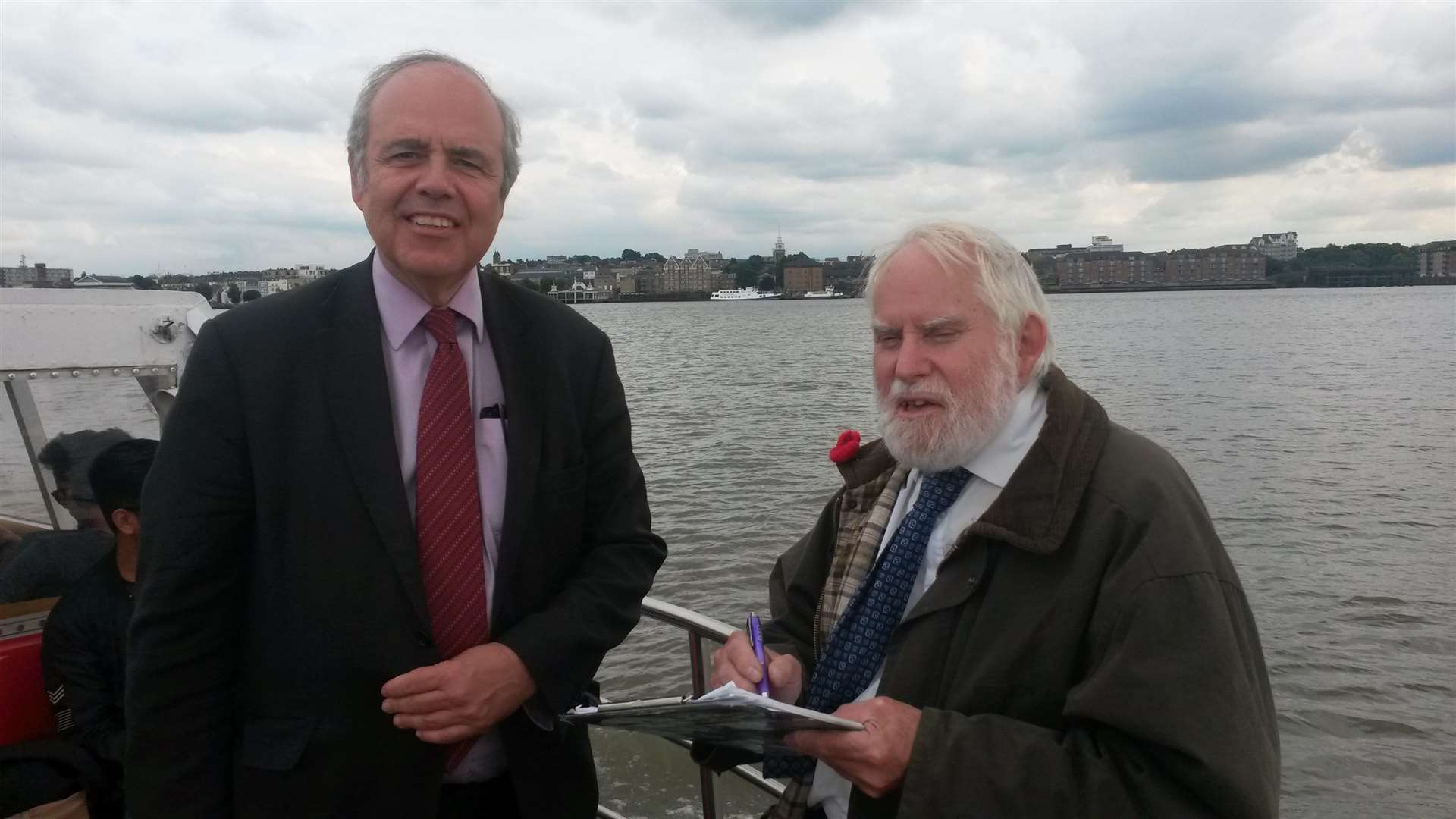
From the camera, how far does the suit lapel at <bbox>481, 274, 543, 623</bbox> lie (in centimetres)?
Answer: 223

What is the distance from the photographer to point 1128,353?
132 ft

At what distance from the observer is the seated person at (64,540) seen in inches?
132

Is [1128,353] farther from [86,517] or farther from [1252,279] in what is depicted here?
[1252,279]

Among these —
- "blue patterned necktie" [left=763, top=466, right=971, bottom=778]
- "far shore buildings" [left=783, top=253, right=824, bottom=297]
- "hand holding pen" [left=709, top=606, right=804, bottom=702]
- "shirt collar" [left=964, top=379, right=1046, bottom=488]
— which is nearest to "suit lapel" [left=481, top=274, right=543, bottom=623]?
"hand holding pen" [left=709, top=606, right=804, bottom=702]

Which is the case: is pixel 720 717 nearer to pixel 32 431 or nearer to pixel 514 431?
pixel 514 431

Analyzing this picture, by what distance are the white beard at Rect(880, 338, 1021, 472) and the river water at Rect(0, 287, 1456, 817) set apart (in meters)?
0.40

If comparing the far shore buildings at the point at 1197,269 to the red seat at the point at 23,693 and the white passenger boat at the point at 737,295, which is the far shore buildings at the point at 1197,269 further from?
the red seat at the point at 23,693

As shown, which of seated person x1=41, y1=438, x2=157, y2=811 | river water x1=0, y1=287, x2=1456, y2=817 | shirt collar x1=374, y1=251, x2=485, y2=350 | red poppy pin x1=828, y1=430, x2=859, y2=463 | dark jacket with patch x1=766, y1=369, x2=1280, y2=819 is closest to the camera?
dark jacket with patch x1=766, y1=369, x2=1280, y2=819

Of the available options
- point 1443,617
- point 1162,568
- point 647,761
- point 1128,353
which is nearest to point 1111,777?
point 1162,568

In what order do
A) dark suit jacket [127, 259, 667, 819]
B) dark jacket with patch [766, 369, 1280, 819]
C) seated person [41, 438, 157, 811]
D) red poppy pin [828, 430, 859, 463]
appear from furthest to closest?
1. seated person [41, 438, 157, 811]
2. red poppy pin [828, 430, 859, 463]
3. dark suit jacket [127, 259, 667, 819]
4. dark jacket with patch [766, 369, 1280, 819]

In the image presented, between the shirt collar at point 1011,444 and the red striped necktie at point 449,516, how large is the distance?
1.11 meters

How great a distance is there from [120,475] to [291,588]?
1.74 meters

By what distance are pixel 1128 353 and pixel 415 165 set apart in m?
41.7

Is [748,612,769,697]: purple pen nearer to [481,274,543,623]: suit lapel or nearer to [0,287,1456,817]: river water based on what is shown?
[481,274,543,623]: suit lapel
